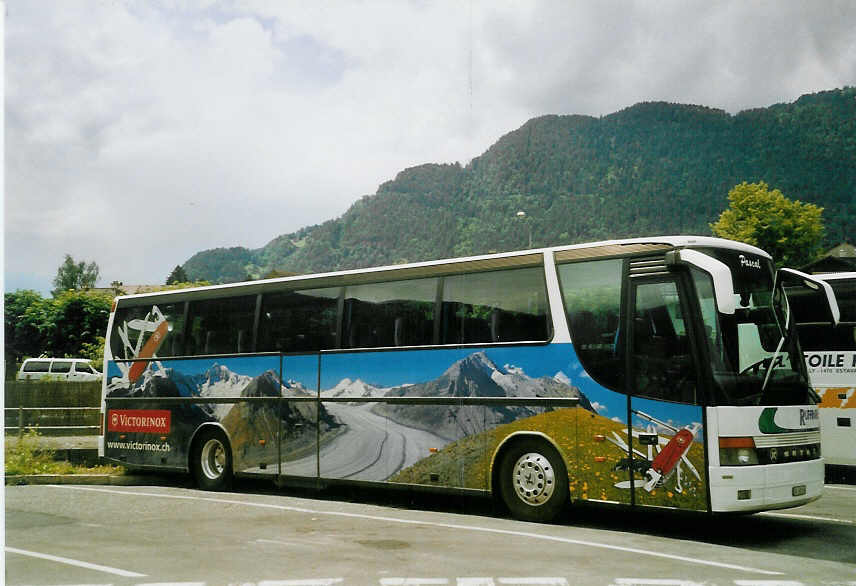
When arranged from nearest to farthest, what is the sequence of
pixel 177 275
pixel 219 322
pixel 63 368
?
pixel 219 322 < pixel 63 368 < pixel 177 275

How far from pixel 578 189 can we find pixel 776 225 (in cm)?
8586

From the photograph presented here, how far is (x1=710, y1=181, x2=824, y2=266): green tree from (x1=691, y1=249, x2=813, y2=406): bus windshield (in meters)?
54.6

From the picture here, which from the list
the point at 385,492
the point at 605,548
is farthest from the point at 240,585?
the point at 385,492

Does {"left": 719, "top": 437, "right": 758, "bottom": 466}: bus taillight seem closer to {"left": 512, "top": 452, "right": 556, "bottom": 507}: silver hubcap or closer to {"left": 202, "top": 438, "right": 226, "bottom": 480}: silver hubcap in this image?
{"left": 512, "top": 452, "right": 556, "bottom": 507}: silver hubcap

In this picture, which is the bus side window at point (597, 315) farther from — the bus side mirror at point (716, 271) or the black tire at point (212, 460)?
the black tire at point (212, 460)

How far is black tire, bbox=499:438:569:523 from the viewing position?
10.8 metres

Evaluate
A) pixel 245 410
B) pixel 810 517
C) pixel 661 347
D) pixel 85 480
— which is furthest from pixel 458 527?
pixel 85 480

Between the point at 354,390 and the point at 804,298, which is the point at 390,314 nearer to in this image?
the point at 354,390

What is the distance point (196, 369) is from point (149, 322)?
1.67m

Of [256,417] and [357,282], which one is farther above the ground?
[357,282]

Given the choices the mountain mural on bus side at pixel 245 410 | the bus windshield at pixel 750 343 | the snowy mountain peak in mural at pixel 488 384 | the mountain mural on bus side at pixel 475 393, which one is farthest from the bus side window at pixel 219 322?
the bus windshield at pixel 750 343

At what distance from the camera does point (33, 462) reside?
16.2 meters

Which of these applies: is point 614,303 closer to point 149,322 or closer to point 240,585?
point 240,585

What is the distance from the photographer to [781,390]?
383 inches
